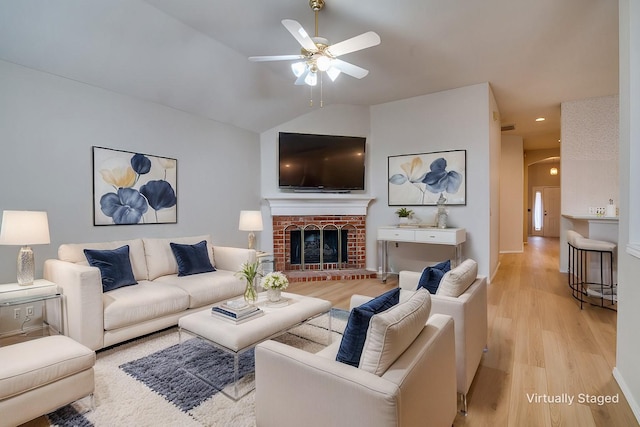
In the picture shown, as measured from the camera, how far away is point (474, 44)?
3.38 meters

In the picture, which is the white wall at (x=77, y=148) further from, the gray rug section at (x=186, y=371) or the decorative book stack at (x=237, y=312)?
the decorative book stack at (x=237, y=312)

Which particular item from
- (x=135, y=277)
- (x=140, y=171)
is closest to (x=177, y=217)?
(x=140, y=171)

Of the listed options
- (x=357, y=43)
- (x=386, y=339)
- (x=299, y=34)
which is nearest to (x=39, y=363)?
(x=386, y=339)

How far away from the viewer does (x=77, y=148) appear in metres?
3.06

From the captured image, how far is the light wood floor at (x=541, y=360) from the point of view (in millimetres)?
1759

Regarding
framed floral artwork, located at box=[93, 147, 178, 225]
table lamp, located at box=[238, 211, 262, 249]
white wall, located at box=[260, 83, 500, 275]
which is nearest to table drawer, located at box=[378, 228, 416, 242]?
white wall, located at box=[260, 83, 500, 275]

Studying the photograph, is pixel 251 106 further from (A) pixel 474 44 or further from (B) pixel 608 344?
(B) pixel 608 344

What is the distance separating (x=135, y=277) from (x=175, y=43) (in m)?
2.45

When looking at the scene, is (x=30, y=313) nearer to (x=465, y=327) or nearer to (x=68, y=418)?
(x=68, y=418)

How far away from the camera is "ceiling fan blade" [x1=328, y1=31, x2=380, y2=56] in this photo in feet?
7.89

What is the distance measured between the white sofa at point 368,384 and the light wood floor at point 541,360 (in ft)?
2.14

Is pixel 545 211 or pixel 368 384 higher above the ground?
pixel 545 211

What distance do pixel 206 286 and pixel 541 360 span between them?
2.96 m

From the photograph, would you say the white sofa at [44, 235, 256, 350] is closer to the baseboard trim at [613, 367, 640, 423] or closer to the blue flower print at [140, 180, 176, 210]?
the blue flower print at [140, 180, 176, 210]
